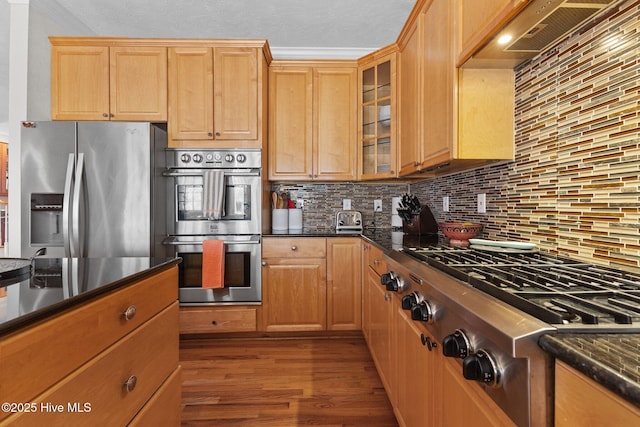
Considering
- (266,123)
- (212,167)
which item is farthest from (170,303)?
(266,123)

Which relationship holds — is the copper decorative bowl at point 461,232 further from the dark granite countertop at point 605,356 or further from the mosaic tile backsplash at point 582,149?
the dark granite countertop at point 605,356

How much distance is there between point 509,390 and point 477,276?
0.36 m

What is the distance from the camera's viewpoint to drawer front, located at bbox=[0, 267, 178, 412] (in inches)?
23.7

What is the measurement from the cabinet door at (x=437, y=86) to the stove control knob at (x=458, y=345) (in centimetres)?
106

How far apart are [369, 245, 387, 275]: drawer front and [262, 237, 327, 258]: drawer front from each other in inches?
20.7

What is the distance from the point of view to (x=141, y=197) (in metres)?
2.38

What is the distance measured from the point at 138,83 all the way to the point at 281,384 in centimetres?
253

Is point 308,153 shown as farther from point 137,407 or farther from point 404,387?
point 137,407

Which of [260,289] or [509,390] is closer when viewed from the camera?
[509,390]

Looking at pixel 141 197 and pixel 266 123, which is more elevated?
pixel 266 123

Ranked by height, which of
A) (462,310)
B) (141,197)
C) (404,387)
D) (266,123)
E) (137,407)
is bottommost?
(404,387)

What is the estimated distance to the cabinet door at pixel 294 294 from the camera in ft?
8.73

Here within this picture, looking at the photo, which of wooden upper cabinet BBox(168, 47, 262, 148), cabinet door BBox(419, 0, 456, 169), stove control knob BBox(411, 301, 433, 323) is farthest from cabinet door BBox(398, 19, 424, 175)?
stove control knob BBox(411, 301, 433, 323)

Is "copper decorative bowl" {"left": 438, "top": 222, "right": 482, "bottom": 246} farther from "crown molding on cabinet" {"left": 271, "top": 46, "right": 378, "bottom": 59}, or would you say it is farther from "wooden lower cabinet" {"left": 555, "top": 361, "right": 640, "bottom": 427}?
"crown molding on cabinet" {"left": 271, "top": 46, "right": 378, "bottom": 59}
